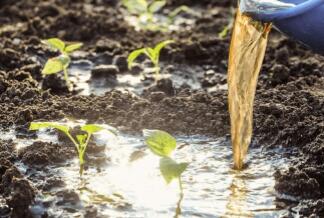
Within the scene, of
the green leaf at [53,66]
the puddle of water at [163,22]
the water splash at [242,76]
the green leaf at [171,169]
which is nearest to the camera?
the green leaf at [171,169]

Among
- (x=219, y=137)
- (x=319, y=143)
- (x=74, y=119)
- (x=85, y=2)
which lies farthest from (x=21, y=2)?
(x=319, y=143)

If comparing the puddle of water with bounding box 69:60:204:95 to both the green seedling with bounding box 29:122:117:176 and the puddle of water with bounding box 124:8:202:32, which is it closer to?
the puddle of water with bounding box 124:8:202:32

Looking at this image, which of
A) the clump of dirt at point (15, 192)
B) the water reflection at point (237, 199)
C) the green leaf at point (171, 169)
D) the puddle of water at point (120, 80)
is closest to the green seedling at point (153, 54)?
the puddle of water at point (120, 80)

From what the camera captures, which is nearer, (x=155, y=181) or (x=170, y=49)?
(x=155, y=181)

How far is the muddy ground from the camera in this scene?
369 centimetres

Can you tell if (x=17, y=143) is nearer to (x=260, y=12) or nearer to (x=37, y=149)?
(x=37, y=149)

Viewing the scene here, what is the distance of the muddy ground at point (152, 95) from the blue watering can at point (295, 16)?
0.57 meters

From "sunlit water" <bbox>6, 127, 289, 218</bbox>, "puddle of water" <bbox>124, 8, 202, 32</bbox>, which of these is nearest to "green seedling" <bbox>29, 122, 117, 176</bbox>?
"sunlit water" <bbox>6, 127, 289, 218</bbox>

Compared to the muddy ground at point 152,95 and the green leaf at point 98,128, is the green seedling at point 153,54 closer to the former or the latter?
the muddy ground at point 152,95

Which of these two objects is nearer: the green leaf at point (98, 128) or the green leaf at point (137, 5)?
the green leaf at point (98, 128)

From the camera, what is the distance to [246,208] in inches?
136

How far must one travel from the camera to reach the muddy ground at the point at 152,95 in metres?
3.69

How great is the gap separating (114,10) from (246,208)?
3.28 m

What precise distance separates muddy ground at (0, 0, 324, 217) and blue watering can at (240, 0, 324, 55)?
0.57 meters
